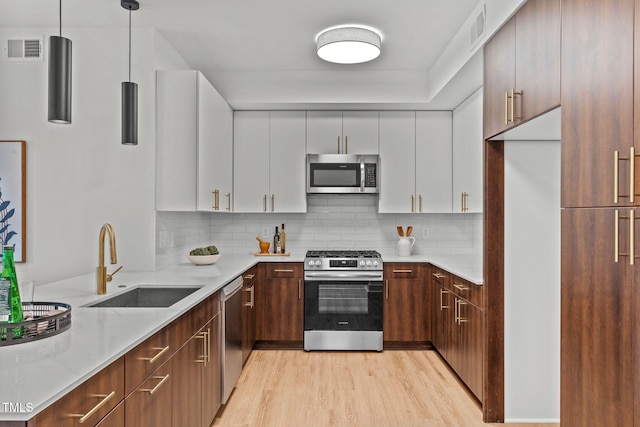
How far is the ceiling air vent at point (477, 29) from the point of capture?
2.76 metres

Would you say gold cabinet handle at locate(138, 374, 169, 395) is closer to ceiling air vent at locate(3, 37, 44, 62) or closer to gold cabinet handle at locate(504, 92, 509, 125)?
gold cabinet handle at locate(504, 92, 509, 125)

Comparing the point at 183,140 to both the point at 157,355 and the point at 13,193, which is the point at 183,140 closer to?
the point at 13,193

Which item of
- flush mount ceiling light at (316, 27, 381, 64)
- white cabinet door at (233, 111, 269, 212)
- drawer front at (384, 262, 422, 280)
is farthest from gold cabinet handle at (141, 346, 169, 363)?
white cabinet door at (233, 111, 269, 212)

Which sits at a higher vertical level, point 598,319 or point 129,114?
point 129,114

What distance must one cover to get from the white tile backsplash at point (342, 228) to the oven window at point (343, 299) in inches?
31.3

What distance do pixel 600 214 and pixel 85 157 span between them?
10.0 feet

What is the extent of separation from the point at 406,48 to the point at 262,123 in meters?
1.67

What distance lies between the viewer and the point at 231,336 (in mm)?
3035

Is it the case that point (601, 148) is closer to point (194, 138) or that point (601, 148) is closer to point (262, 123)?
point (194, 138)

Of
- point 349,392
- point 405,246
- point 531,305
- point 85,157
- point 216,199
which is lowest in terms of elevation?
point 349,392

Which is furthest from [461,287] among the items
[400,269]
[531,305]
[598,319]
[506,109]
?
[598,319]

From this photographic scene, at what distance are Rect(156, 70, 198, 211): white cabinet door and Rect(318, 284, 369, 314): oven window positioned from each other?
5.04ft

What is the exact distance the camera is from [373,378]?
350 cm

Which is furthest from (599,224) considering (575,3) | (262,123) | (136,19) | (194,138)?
(262,123)
